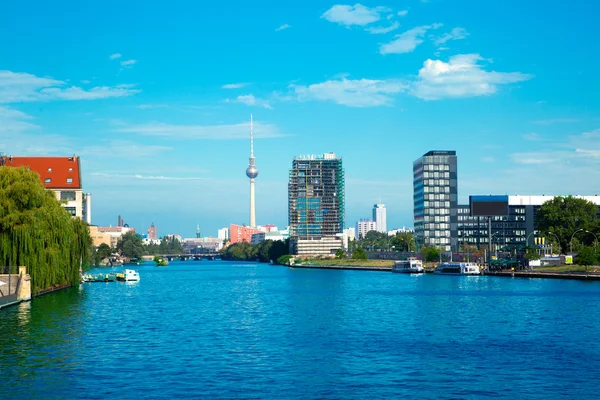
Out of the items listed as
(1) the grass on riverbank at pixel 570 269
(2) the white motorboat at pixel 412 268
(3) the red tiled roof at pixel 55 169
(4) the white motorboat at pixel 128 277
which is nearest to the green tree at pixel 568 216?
(2) the white motorboat at pixel 412 268

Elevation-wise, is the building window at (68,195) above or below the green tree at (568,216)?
above

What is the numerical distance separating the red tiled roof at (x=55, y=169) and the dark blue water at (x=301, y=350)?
197 feet

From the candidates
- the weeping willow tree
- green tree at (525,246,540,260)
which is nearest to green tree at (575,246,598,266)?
green tree at (525,246,540,260)

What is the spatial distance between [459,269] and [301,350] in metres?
129

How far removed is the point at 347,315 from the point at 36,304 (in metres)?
30.5

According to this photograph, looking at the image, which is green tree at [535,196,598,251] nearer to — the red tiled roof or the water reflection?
the red tiled roof

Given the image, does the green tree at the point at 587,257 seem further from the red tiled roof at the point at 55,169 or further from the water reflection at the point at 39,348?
the water reflection at the point at 39,348

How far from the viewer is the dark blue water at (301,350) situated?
36250mm

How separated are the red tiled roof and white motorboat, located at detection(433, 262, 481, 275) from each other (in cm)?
8513

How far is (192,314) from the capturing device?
7238cm

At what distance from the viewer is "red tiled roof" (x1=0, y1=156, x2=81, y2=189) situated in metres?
138

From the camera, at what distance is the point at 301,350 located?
48188 millimetres

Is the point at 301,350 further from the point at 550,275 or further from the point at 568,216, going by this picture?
the point at 568,216

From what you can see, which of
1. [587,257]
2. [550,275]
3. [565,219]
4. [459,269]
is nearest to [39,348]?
[587,257]
